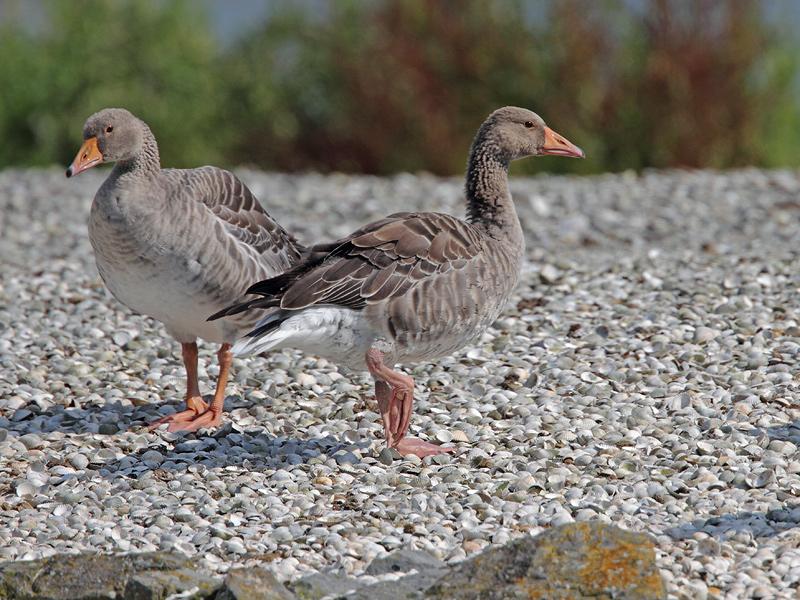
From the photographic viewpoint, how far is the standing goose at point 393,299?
652cm

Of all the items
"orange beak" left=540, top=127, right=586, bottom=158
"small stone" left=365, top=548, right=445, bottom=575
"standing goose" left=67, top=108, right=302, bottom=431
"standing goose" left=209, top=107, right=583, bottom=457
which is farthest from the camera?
"orange beak" left=540, top=127, right=586, bottom=158

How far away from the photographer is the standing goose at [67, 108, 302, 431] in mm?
7023

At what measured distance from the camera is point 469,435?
23.4 ft

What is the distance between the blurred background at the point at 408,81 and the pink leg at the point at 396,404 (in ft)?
36.0

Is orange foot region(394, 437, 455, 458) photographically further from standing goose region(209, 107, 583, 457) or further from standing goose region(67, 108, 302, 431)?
standing goose region(67, 108, 302, 431)

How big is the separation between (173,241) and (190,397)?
3.56 ft

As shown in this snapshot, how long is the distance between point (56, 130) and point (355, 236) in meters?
12.4

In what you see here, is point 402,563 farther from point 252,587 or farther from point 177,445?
point 177,445

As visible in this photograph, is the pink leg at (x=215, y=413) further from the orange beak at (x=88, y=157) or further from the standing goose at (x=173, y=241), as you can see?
the orange beak at (x=88, y=157)

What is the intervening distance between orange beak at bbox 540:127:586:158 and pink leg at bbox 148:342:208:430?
8.33 ft

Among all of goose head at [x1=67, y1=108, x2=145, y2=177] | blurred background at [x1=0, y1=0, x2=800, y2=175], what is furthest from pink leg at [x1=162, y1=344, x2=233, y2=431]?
blurred background at [x1=0, y1=0, x2=800, y2=175]

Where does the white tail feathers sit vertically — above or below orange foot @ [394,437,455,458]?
above

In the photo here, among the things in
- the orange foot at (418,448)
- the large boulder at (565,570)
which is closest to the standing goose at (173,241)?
the orange foot at (418,448)

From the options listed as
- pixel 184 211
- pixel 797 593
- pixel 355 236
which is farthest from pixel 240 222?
pixel 797 593
